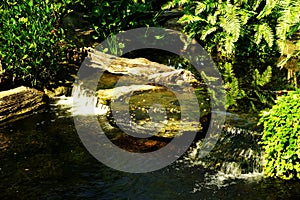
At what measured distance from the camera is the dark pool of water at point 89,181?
6.30 meters

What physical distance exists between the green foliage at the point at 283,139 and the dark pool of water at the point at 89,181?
220 millimetres

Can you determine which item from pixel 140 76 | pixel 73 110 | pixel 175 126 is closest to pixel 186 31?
pixel 140 76

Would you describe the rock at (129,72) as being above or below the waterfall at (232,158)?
above

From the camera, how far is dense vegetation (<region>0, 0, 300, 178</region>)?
6582mm

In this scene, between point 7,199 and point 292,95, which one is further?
point 292,95

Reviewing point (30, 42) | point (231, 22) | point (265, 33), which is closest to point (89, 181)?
point (30, 42)

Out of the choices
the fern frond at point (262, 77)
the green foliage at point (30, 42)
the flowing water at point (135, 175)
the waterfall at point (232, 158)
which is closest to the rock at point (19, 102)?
the green foliage at point (30, 42)

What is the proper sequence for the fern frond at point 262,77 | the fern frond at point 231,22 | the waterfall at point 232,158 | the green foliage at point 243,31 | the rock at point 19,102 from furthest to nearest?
the fern frond at point 231,22, the fern frond at point 262,77, the green foliage at point 243,31, the rock at point 19,102, the waterfall at point 232,158

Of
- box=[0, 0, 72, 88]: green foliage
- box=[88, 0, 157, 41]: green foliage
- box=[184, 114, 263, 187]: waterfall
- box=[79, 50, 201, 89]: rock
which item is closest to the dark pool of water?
box=[184, 114, 263, 187]: waterfall

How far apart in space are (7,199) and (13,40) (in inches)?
186

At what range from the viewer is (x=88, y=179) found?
6.80 meters

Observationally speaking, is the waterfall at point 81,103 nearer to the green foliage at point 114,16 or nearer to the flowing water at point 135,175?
the flowing water at point 135,175

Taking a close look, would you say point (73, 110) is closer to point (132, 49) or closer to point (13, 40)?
point (13, 40)

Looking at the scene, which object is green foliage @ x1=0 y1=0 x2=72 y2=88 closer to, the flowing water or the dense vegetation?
the dense vegetation
